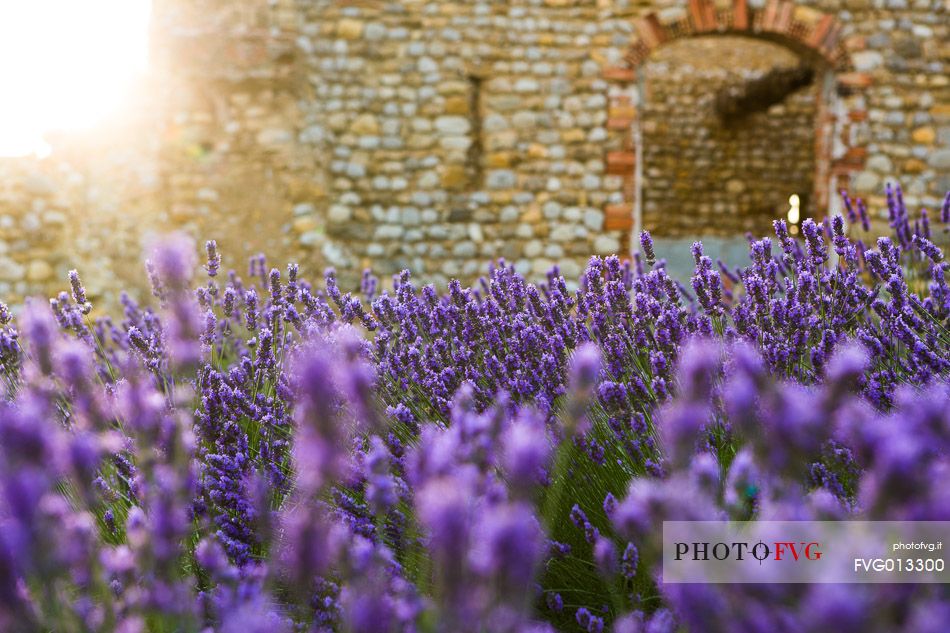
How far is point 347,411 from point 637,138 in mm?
4816

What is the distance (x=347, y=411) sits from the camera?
171 cm

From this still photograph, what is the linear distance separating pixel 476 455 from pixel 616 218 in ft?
17.1

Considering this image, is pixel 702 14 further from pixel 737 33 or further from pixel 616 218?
pixel 616 218

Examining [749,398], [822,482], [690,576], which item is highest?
[749,398]

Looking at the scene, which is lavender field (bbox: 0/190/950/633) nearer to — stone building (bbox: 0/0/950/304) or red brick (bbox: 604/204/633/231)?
red brick (bbox: 604/204/633/231)

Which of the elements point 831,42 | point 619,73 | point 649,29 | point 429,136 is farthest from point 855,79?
point 429,136

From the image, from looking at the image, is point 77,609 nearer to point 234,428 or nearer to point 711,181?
point 234,428

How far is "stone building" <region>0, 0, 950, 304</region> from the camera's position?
5855 millimetres

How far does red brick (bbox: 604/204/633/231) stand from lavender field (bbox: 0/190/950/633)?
9.40ft

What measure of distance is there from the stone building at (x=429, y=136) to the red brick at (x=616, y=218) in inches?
0.7

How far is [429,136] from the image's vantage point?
5.91m

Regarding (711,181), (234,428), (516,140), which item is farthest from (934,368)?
(711,181)

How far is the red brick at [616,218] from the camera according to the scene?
595cm

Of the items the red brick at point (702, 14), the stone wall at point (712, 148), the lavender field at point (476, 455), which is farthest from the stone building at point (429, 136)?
the stone wall at point (712, 148)
